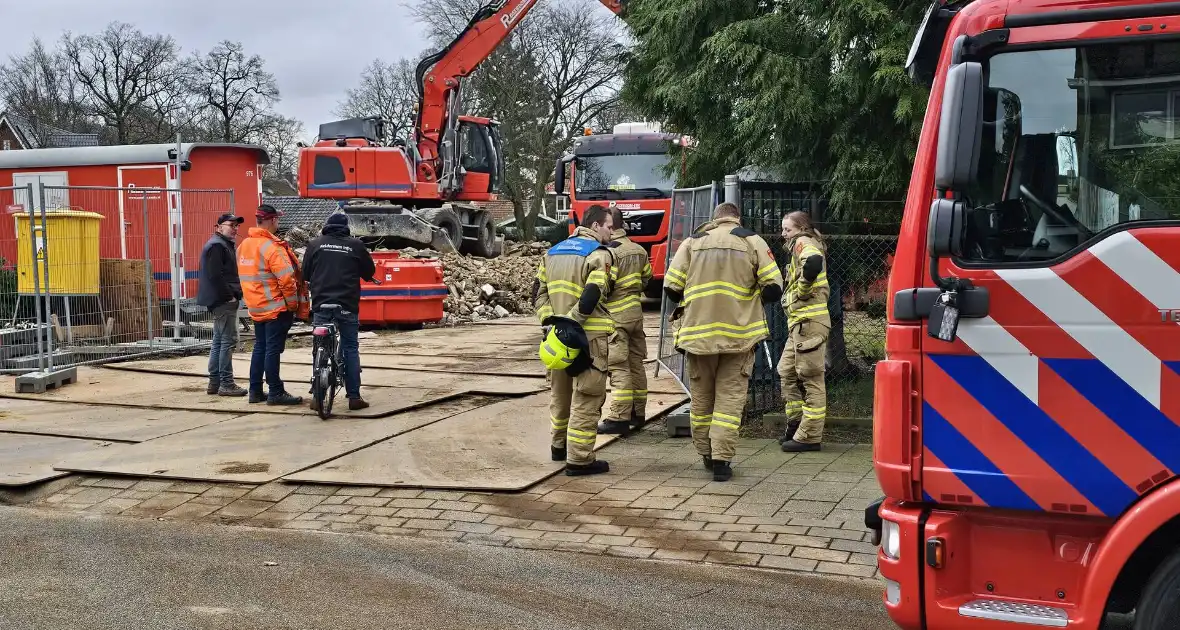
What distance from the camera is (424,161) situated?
1036 inches

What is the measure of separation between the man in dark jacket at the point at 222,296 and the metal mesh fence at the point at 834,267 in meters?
4.23

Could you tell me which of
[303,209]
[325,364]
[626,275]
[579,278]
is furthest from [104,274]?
[303,209]

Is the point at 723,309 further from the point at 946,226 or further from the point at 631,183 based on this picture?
the point at 631,183

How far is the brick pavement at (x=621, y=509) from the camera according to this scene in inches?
248

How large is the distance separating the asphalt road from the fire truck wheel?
1417mm

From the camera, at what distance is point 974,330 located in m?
4.00

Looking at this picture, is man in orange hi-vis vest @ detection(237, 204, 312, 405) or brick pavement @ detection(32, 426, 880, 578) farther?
man in orange hi-vis vest @ detection(237, 204, 312, 405)

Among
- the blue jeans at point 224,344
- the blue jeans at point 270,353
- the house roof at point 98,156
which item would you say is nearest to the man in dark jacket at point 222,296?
the blue jeans at point 224,344

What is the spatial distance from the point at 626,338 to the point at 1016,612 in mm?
5539

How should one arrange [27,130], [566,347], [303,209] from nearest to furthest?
[566,347], [303,209], [27,130]

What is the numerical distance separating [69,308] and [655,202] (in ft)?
36.8

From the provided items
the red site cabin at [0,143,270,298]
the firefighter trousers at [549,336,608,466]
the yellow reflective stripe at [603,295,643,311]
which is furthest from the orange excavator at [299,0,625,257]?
the firefighter trousers at [549,336,608,466]

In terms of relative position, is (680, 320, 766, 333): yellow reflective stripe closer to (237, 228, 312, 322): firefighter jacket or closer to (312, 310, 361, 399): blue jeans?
(312, 310, 361, 399): blue jeans

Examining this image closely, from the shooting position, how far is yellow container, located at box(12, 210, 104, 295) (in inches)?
525
